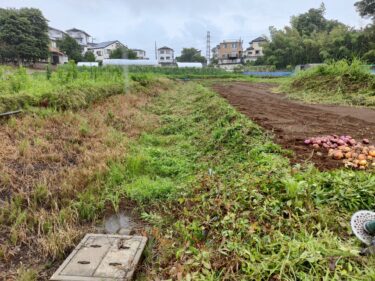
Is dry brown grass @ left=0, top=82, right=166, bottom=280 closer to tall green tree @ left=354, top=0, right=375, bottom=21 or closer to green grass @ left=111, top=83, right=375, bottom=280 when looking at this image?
green grass @ left=111, top=83, right=375, bottom=280

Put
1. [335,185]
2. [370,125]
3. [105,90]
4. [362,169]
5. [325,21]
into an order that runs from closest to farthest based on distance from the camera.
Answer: [335,185] < [362,169] < [370,125] < [105,90] < [325,21]

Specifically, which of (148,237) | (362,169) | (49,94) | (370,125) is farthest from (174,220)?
(49,94)

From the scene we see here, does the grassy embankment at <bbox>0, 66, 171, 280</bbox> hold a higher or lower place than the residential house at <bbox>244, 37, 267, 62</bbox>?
lower

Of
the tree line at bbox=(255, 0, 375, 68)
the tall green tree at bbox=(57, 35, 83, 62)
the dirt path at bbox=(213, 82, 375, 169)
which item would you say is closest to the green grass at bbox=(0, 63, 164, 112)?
the dirt path at bbox=(213, 82, 375, 169)

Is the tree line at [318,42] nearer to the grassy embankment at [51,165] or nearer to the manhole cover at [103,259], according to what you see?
the grassy embankment at [51,165]

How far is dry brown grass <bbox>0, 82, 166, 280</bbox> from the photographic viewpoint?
120 inches

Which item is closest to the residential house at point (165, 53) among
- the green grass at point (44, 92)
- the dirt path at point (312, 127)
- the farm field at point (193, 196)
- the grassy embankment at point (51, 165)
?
the green grass at point (44, 92)

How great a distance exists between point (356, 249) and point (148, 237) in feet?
6.49

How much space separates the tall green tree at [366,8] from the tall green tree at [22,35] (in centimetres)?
3985

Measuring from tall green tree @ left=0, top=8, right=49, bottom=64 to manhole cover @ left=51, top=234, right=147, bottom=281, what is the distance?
38112mm

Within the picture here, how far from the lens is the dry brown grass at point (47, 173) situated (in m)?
3.04

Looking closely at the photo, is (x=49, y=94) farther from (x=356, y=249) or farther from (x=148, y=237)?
(x=356, y=249)

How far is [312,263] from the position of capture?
6.88 ft

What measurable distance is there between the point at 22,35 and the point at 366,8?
137 ft
